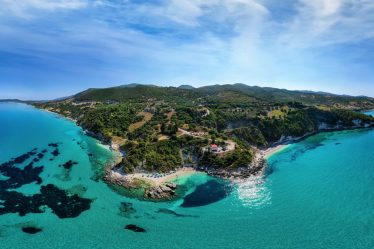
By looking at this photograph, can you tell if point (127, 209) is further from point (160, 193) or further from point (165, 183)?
point (165, 183)

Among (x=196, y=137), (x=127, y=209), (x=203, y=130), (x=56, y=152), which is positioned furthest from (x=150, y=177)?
(x=56, y=152)

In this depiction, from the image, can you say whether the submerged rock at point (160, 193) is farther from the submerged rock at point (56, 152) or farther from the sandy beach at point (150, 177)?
the submerged rock at point (56, 152)

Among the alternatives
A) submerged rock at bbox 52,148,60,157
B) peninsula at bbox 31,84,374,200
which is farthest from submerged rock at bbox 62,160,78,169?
peninsula at bbox 31,84,374,200

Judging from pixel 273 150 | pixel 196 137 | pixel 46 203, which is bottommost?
pixel 46 203

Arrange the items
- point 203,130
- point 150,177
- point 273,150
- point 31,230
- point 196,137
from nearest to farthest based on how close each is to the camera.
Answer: point 31,230, point 150,177, point 196,137, point 273,150, point 203,130

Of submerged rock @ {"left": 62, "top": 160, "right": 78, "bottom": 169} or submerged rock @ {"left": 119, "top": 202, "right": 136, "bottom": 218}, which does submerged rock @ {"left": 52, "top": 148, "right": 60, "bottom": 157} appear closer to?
submerged rock @ {"left": 62, "top": 160, "right": 78, "bottom": 169}

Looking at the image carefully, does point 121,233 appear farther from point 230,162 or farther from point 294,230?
point 230,162

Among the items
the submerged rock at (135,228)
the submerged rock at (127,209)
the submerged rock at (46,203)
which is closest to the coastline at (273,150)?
the submerged rock at (127,209)

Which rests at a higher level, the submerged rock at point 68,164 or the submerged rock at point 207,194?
the submerged rock at point 68,164

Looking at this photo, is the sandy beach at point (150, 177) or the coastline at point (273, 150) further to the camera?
the coastline at point (273, 150)
